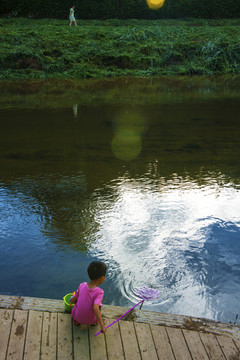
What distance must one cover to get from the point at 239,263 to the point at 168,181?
2632 millimetres

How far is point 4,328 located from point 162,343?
1.31 m

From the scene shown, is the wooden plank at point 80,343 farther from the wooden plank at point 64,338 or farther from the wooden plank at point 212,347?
the wooden plank at point 212,347

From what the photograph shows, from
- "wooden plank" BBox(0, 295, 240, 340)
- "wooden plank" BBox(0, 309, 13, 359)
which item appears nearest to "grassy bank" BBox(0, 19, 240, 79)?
"wooden plank" BBox(0, 295, 240, 340)

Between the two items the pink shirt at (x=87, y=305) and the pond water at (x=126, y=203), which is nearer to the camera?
the pink shirt at (x=87, y=305)

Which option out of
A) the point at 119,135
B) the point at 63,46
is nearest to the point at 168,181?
the point at 119,135

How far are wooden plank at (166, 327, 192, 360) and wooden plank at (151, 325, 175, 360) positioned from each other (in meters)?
0.03

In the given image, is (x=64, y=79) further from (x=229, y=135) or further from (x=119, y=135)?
(x=229, y=135)

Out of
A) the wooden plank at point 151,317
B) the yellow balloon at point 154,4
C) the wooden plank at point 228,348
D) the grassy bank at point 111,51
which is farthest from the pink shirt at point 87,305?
the yellow balloon at point 154,4

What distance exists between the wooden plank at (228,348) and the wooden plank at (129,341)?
0.68 meters

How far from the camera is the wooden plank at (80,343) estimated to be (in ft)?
9.48

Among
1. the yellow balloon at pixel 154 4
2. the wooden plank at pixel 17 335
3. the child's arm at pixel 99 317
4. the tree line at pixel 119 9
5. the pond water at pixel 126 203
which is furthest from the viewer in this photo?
the yellow balloon at pixel 154 4

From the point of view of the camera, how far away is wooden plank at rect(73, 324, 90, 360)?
9.48 ft

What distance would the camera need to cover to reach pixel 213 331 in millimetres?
3137

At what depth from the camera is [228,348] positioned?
2.96m
